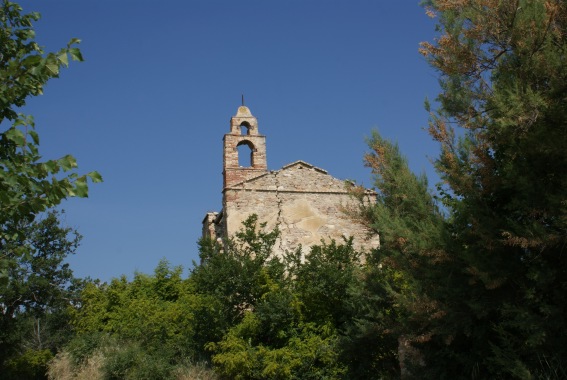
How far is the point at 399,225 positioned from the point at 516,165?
2.74m

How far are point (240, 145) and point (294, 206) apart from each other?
14.1 feet

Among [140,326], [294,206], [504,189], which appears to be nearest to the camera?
[504,189]

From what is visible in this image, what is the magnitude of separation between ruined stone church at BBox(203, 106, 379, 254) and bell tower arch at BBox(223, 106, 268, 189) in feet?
1.76

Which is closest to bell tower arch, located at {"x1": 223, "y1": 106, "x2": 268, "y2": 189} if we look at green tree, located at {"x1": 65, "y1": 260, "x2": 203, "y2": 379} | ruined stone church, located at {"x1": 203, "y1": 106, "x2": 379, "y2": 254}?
ruined stone church, located at {"x1": 203, "y1": 106, "x2": 379, "y2": 254}

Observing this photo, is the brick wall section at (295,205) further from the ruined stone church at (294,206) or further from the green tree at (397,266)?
the green tree at (397,266)

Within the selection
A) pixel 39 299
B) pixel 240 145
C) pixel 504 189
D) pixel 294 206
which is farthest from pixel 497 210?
pixel 39 299

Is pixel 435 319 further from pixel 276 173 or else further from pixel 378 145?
pixel 276 173

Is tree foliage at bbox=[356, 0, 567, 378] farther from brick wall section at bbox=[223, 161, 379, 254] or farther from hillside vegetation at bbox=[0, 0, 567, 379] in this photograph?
brick wall section at bbox=[223, 161, 379, 254]

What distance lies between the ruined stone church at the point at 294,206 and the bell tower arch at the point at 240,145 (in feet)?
1.76

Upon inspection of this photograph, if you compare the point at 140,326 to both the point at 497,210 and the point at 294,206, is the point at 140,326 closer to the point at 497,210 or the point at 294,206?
the point at 294,206

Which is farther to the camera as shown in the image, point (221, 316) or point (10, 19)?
point (221, 316)

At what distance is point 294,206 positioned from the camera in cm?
2145

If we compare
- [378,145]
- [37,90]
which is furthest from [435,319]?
[37,90]

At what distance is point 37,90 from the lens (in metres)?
7.52
